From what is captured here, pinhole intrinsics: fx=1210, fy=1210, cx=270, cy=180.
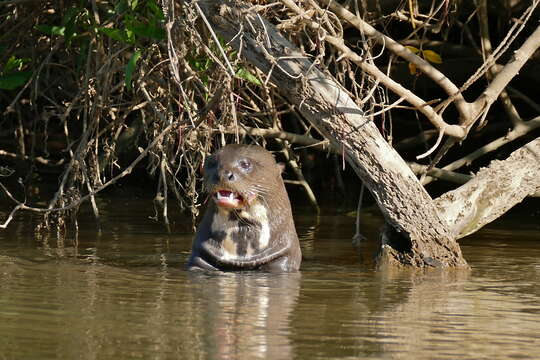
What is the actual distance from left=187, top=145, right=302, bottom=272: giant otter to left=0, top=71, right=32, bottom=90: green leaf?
1164mm

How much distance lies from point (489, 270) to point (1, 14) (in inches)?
111

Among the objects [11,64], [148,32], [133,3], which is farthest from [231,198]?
[11,64]

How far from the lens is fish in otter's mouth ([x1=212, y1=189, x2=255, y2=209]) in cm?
480

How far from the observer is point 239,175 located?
15.8 feet

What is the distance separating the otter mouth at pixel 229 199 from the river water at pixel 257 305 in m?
0.30

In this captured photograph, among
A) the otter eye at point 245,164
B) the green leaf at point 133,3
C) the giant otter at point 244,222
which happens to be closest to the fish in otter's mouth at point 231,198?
the giant otter at point 244,222

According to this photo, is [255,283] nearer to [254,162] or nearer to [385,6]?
[254,162]

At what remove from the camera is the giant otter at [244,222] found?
15.8ft

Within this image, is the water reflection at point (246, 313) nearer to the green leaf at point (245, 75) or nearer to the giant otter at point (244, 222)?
the giant otter at point (244, 222)

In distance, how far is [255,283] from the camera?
4.44m

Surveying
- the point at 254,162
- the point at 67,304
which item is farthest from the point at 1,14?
the point at 67,304

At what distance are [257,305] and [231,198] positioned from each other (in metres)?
1.07

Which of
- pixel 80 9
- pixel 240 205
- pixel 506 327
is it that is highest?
pixel 80 9

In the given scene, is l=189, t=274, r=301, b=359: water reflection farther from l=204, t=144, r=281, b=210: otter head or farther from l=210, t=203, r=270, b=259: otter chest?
l=204, t=144, r=281, b=210: otter head
